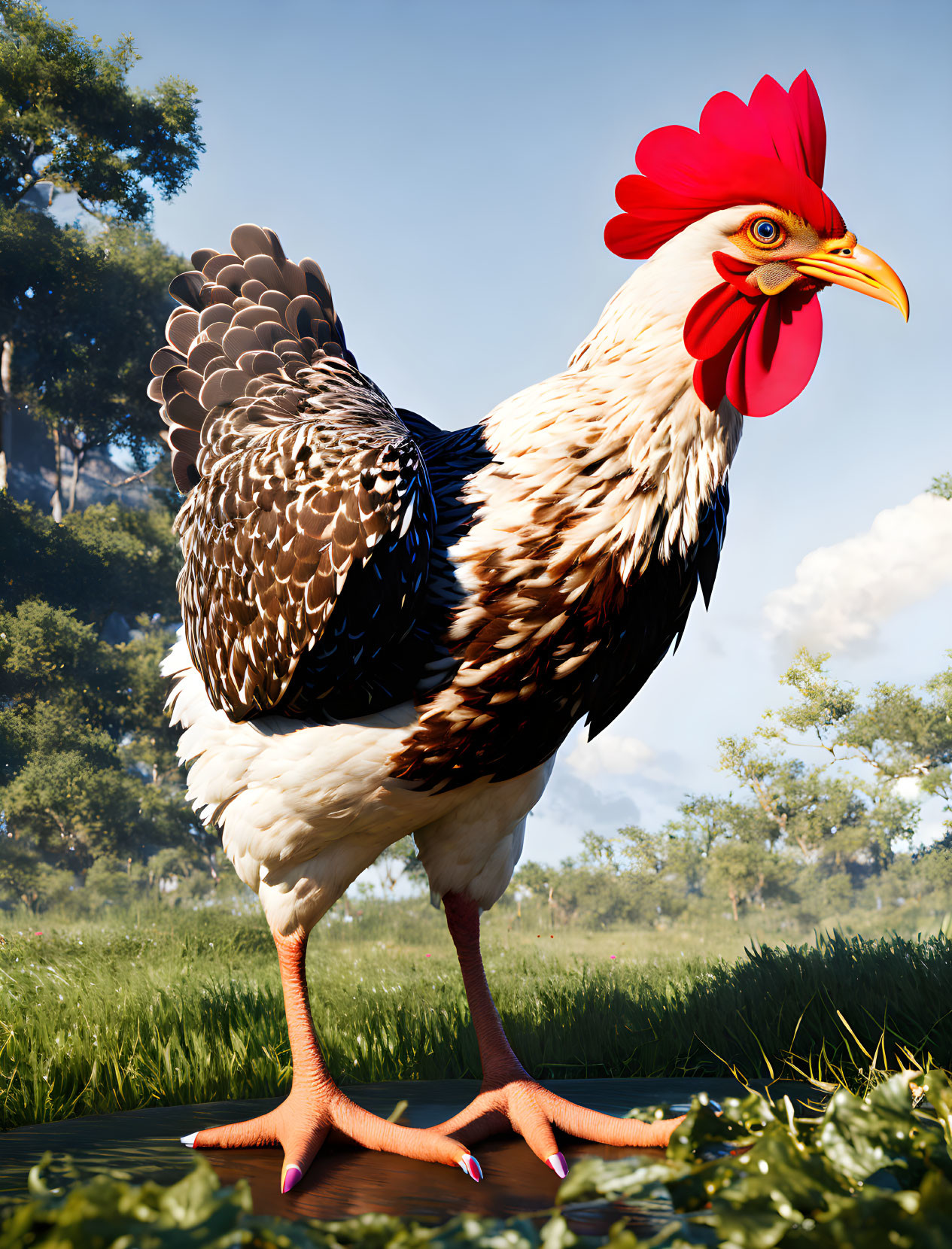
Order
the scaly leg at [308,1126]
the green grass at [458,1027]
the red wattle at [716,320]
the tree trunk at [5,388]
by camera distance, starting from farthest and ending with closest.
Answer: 1. the tree trunk at [5,388]
2. the green grass at [458,1027]
3. the scaly leg at [308,1126]
4. the red wattle at [716,320]

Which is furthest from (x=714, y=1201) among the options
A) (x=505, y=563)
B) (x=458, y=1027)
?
(x=458, y=1027)

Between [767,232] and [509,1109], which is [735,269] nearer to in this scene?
[767,232]

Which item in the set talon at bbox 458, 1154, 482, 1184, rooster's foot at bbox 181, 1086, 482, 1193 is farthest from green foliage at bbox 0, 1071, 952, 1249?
rooster's foot at bbox 181, 1086, 482, 1193

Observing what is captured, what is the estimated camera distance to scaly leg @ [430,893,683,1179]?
213 cm

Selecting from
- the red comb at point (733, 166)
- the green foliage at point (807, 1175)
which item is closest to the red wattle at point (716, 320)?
the red comb at point (733, 166)

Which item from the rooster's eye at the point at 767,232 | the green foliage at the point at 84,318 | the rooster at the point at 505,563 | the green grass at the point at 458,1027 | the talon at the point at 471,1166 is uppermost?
the green foliage at the point at 84,318

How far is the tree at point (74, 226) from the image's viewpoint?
13.5 m

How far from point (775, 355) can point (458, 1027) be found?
2931 millimetres

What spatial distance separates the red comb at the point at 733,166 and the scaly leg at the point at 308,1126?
2.21 m

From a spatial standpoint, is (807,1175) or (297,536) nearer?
(807,1175)

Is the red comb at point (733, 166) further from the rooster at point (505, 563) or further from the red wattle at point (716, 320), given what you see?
the red wattle at point (716, 320)

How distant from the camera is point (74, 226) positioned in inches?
580

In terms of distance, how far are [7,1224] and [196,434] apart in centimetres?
277

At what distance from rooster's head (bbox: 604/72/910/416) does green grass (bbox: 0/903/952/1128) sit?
202cm
